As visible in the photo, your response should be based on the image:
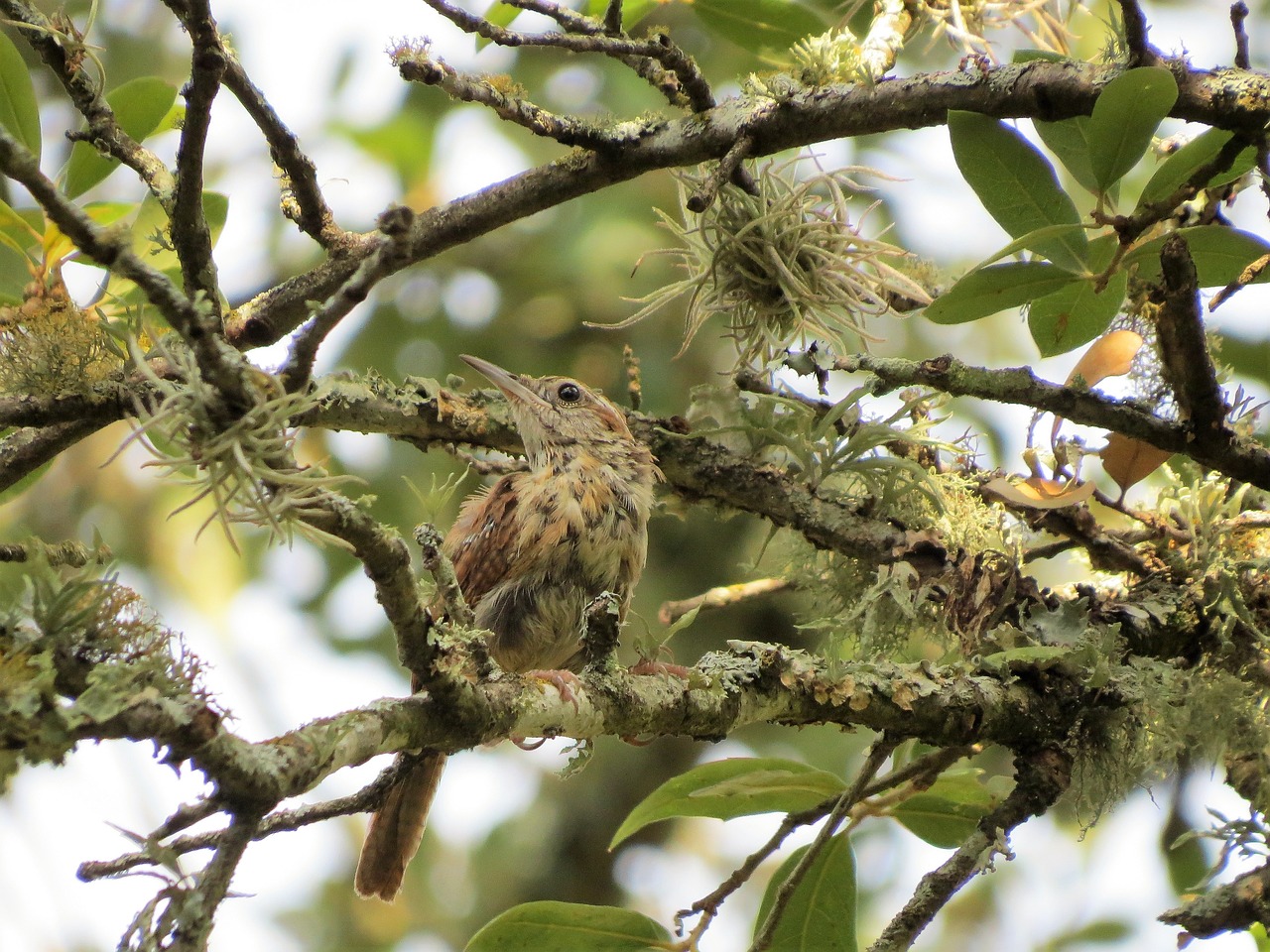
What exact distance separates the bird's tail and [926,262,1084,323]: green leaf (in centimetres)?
197

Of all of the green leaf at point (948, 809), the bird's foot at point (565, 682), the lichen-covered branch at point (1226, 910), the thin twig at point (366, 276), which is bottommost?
the lichen-covered branch at point (1226, 910)

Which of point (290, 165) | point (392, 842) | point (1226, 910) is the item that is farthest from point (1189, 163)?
point (392, 842)

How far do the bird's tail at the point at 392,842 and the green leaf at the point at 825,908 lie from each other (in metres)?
1.26

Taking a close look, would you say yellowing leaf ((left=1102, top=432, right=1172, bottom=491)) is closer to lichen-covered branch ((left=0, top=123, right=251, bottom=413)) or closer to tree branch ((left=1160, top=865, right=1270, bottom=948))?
tree branch ((left=1160, top=865, right=1270, bottom=948))

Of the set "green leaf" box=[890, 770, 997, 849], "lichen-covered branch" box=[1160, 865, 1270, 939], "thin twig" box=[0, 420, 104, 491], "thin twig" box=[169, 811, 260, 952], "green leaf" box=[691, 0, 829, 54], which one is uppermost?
"green leaf" box=[691, 0, 829, 54]

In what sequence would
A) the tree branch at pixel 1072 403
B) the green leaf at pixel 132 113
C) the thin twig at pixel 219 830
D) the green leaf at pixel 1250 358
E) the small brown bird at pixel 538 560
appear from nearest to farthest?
the thin twig at pixel 219 830, the tree branch at pixel 1072 403, the green leaf at pixel 132 113, the small brown bird at pixel 538 560, the green leaf at pixel 1250 358

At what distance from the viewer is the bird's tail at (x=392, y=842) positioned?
336cm

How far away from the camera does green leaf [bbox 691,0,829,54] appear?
9.82 feet

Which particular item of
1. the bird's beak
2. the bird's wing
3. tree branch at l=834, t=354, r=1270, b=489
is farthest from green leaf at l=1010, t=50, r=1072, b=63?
the bird's beak

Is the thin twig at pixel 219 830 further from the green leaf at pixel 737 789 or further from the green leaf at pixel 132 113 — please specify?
the green leaf at pixel 132 113

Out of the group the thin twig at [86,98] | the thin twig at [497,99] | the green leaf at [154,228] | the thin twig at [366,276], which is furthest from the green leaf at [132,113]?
the thin twig at [366,276]

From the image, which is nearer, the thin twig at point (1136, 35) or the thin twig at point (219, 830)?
the thin twig at point (219, 830)

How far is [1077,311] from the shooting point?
2.30m

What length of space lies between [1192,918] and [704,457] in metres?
1.37
